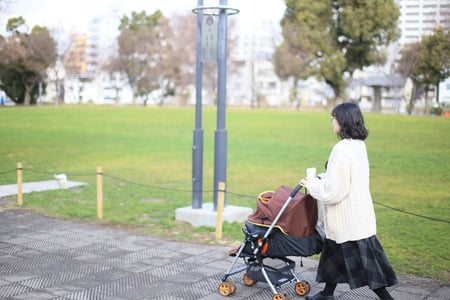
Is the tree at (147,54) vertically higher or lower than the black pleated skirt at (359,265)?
higher

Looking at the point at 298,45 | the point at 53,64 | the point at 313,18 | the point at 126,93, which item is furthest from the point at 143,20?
the point at 53,64

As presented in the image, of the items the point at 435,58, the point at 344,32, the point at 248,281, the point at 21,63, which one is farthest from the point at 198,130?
the point at 344,32

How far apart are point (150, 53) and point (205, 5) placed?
44.8 meters

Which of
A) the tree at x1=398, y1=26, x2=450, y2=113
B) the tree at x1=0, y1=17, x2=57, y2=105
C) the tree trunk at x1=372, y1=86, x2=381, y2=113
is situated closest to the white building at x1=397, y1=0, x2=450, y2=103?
the tree at x1=398, y1=26, x2=450, y2=113

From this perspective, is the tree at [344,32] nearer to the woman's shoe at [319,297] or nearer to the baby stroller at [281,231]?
the baby stroller at [281,231]

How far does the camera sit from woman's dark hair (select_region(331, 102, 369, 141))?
4.89 meters

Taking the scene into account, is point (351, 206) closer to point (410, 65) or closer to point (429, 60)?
point (429, 60)

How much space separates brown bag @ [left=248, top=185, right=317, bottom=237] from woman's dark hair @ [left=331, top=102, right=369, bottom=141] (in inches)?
28.1

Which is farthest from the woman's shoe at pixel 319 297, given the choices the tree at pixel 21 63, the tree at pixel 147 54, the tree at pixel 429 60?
the tree at pixel 147 54

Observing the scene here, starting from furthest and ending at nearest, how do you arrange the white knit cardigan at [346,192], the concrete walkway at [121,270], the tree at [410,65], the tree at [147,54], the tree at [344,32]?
Result: the tree at [147,54]
the tree at [344,32]
the tree at [410,65]
the concrete walkway at [121,270]
the white knit cardigan at [346,192]

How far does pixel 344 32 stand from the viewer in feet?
73.0

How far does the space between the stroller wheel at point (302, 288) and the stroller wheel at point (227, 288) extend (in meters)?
0.61

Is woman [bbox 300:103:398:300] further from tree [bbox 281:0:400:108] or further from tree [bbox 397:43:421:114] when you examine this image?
tree [bbox 281:0:400:108]

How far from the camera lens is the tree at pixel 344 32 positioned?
16125mm
